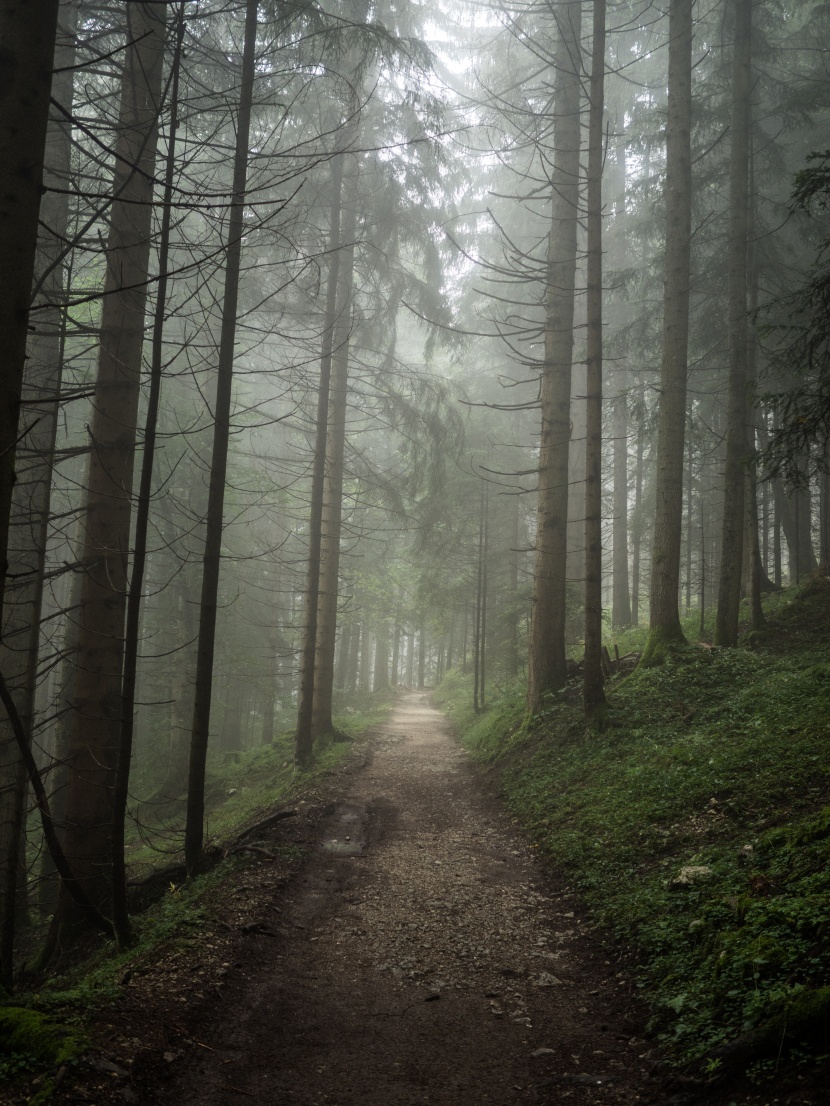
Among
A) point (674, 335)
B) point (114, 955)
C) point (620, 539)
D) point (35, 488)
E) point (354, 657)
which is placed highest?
point (674, 335)

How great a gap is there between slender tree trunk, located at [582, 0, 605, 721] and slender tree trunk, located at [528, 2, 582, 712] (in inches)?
69.6

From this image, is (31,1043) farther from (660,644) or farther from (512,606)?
(512,606)

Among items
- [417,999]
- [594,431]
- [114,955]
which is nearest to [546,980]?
[417,999]

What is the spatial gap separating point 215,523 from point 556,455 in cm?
752

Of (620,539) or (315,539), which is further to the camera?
(620,539)

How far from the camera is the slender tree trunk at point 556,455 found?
39.4 feet

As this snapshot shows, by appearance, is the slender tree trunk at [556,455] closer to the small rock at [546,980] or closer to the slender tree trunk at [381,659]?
the small rock at [546,980]

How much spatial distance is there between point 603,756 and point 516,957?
4067 mm

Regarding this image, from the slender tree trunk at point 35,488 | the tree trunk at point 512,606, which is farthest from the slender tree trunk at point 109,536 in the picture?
the tree trunk at point 512,606

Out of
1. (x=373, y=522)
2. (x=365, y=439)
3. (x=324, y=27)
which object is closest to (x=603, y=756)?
(x=324, y=27)

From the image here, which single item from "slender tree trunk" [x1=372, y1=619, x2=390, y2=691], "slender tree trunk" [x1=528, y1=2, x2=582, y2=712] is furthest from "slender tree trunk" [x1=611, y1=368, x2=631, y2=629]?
"slender tree trunk" [x1=372, y1=619, x2=390, y2=691]

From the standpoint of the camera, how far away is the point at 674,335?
11.8 meters

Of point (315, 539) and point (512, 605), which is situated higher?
point (315, 539)

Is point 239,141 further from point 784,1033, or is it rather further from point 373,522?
point 373,522
